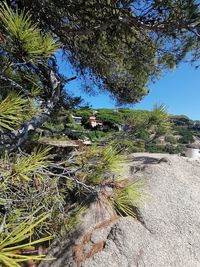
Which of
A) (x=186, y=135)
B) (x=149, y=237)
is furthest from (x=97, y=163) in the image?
(x=186, y=135)

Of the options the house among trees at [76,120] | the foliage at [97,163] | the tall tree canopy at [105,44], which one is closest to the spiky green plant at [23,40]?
the tall tree canopy at [105,44]

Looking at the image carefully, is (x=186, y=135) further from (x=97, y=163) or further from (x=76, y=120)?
(x=97, y=163)

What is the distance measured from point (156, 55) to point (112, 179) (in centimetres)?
213

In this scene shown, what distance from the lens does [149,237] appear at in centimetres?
190

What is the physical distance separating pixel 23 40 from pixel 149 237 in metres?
1.38

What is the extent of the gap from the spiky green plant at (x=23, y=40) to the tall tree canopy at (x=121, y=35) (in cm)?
111

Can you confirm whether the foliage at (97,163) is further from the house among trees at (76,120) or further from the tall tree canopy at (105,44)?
the house among trees at (76,120)

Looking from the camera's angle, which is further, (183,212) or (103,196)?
(183,212)

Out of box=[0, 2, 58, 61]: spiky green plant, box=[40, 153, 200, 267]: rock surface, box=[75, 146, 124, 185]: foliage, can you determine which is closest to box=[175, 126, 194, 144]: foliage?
box=[40, 153, 200, 267]: rock surface

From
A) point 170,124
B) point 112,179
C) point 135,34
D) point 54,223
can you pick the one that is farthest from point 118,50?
point 54,223

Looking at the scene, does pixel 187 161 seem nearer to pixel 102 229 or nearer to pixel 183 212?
pixel 183 212

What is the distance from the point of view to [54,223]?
1796 millimetres

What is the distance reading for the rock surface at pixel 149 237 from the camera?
70.6 inches

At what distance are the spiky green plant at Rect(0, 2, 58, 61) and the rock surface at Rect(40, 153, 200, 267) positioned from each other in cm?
119
